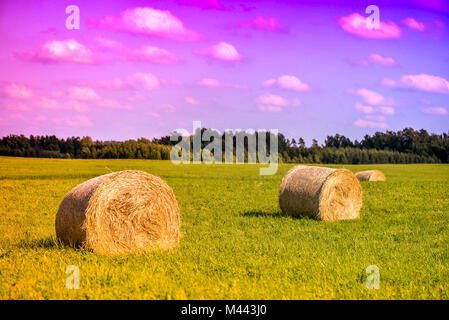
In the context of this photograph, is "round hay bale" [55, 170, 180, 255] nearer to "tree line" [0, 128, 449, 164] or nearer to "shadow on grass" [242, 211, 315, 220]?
"shadow on grass" [242, 211, 315, 220]

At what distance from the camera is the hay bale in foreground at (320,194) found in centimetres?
1694

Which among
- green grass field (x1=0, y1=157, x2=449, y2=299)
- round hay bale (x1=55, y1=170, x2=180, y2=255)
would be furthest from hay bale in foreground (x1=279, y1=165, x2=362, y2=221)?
round hay bale (x1=55, y1=170, x2=180, y2=255)

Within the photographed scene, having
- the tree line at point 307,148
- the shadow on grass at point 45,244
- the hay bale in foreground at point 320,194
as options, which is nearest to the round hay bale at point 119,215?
the shadow on grass at point 45,244

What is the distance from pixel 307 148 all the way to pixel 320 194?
60952 mm

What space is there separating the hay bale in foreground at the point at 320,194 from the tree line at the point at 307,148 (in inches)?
1795

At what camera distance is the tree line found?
5884 cm

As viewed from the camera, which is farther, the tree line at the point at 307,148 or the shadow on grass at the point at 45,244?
the tree line at the point at 307,148

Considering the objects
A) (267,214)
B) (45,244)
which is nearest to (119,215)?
(45,244)

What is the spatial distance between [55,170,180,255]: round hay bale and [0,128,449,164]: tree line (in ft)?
157

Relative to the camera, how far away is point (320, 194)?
55.3 feet

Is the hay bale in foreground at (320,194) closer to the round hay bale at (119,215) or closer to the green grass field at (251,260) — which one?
the green grass field at (251,260)

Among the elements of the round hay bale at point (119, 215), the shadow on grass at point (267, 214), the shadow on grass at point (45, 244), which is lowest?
the shadow on grass at point (267, 214)
